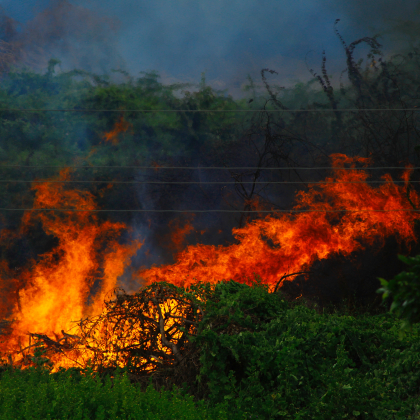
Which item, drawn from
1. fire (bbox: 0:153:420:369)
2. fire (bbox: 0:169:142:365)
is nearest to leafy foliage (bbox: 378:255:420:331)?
fire (bbox: 0:153:420:369)

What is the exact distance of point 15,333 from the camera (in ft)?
51.1

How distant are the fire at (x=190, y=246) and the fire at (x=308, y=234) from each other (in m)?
0.03

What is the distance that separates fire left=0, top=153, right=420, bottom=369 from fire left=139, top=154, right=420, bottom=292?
3 cm

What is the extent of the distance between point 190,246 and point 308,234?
4.14m

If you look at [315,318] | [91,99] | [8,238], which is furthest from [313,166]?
[8,238]

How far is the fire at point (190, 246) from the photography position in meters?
14.9

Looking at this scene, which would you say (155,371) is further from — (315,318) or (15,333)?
(15,333)

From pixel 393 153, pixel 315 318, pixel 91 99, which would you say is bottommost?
pixel 315 318

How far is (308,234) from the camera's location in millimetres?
14961

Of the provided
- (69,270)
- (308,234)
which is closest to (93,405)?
(69,270)

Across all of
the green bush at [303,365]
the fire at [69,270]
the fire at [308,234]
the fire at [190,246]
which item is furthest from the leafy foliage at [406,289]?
the fire at [69,270]

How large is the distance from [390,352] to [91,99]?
13.2m

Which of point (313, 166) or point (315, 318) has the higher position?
point (313, 166)

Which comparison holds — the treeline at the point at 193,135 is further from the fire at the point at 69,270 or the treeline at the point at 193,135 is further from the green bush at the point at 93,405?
the green bush at the point at 93,405
